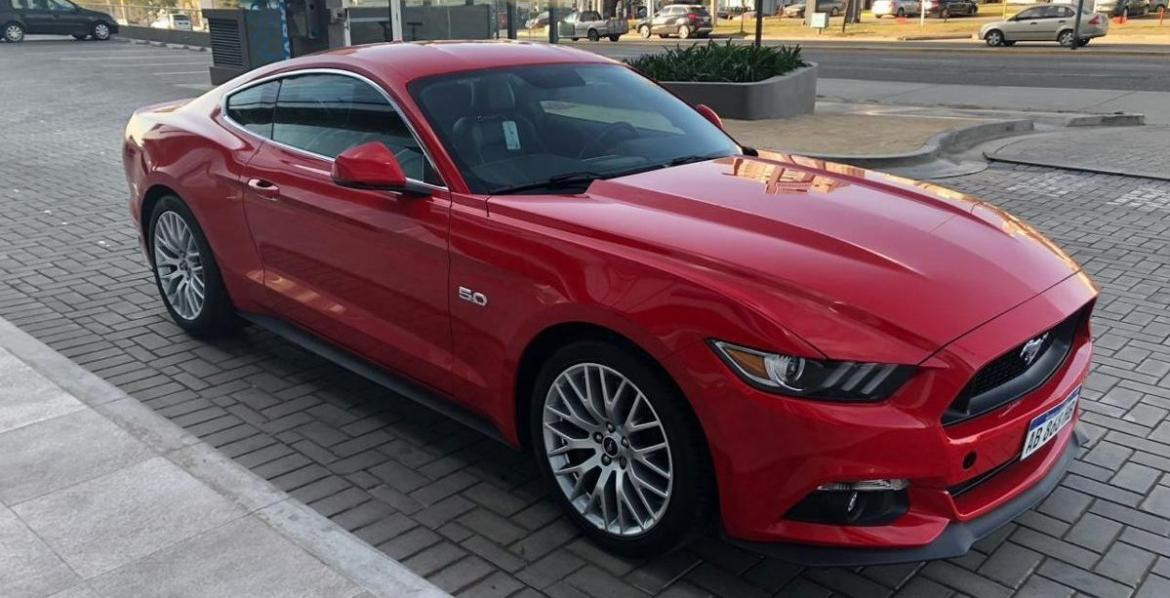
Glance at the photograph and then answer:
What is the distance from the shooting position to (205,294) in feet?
16.9

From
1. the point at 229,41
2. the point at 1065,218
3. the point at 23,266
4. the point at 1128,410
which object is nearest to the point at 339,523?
the point at 1128,410

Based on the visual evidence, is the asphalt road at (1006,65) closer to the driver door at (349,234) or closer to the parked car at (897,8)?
the driver door at (349,234)

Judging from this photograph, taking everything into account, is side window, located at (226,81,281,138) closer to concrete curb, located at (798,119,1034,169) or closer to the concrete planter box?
concrete curb, located at (798,119,1034,169)

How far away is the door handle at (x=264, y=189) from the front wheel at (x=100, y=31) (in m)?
34.5

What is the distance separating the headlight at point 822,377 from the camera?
2713 millimetres

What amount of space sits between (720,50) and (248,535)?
12702 mm

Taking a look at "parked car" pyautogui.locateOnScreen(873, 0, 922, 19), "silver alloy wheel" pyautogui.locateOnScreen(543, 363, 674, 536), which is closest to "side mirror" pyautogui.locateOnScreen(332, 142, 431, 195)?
"silver alloy wheel" pyautogui.locateOnScreen(543, 363, 674, 536)

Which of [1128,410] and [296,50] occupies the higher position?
[296,50]

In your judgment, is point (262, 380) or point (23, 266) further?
point (23, 266)

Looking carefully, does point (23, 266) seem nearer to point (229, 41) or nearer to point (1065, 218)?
point (1065, 218)

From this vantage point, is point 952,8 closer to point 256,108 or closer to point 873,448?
point 256,108

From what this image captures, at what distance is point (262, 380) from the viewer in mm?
4941

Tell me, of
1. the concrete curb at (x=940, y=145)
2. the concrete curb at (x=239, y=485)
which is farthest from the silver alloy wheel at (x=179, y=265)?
the concrete curb at (x=940, y=145)

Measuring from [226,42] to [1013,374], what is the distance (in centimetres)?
1831
